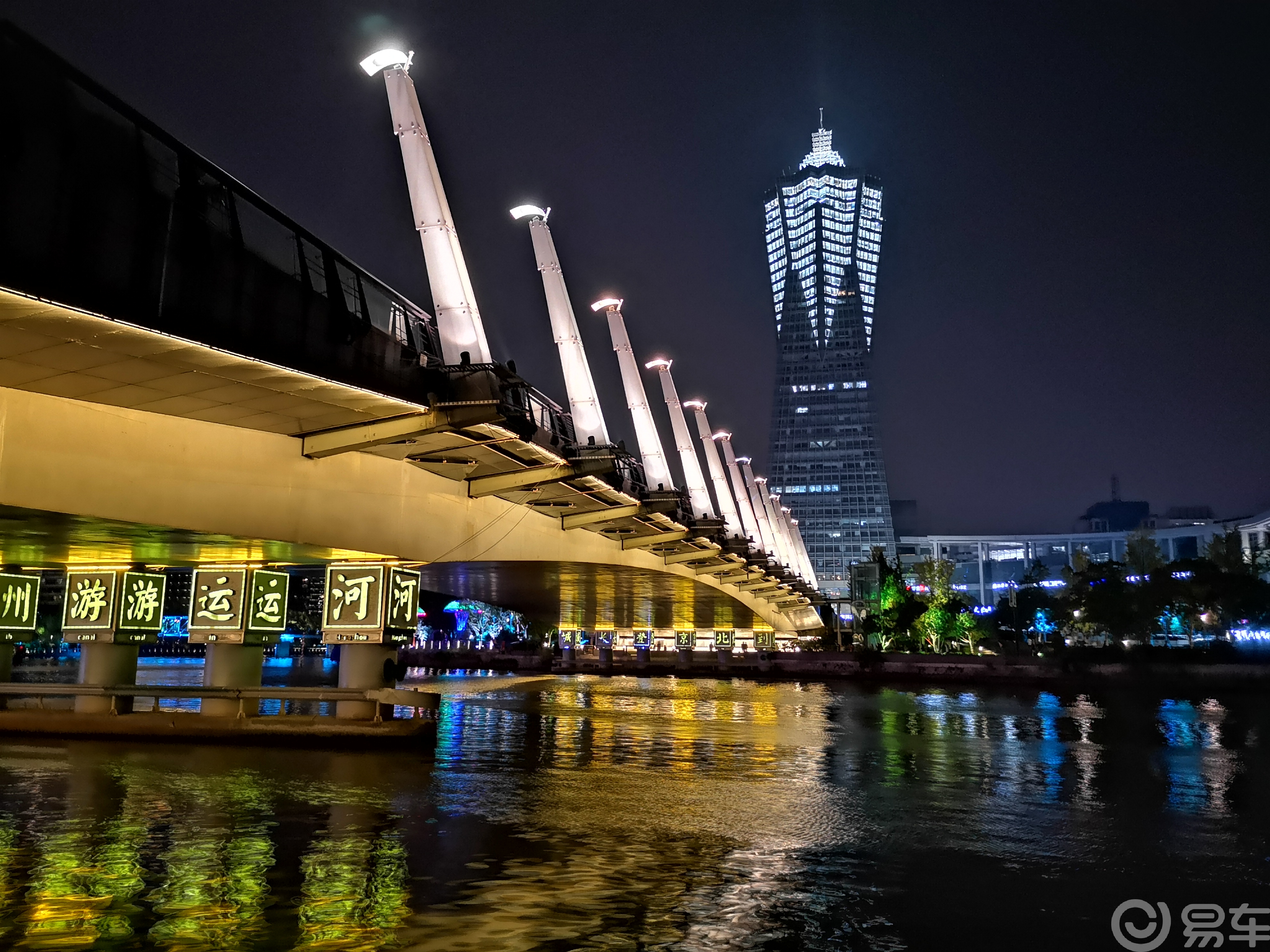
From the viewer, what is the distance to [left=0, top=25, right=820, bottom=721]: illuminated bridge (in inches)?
479

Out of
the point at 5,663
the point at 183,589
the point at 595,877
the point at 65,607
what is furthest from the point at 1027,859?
the point at 183,589

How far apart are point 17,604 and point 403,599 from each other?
452 inches

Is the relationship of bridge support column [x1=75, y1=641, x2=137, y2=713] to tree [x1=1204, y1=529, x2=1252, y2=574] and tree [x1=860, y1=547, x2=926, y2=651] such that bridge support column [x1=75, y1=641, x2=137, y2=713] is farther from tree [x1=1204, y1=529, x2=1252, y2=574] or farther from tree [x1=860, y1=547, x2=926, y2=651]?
tree [x1=1204, y1=529, x2=1252, y2=574]

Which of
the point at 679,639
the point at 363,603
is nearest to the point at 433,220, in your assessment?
the point at 363,603

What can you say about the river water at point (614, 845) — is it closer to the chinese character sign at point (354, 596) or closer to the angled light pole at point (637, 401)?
the chinese character sign at point (354, 596)

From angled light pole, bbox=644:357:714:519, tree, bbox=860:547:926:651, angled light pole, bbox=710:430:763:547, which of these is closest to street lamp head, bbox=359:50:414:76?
angled light pole, bbox=644:357:714:519

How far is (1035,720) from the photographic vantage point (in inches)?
1318

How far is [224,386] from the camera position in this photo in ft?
52.6

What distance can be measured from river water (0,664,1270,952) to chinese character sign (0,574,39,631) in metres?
7.14

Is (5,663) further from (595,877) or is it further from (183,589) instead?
(183,589)

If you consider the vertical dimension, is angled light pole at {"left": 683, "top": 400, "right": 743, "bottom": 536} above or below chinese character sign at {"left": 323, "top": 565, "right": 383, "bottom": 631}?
above

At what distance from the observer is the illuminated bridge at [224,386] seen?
12172mm

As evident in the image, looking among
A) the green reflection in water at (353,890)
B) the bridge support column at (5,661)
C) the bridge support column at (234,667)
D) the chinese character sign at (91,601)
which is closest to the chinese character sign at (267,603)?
the bridge support column at (234,667)

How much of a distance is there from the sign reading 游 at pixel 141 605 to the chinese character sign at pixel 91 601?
221 millimetres
